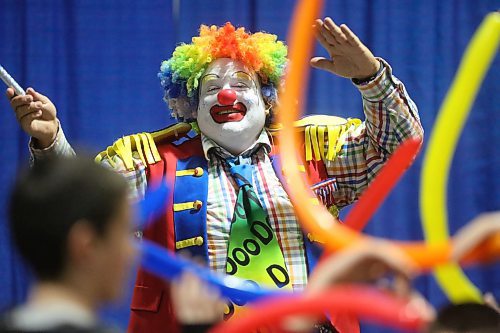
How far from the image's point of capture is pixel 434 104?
245 cm

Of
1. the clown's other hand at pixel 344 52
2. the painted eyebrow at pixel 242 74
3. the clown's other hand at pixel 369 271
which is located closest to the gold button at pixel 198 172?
the painted eyebrow at pixel 242 74

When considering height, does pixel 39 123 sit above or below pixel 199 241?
above

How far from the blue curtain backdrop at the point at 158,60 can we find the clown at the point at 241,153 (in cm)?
50

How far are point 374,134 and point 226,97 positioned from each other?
324 millimetres

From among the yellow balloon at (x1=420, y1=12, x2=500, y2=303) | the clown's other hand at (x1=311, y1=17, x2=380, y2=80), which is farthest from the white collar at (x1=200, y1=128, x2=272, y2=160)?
the yellow balloon at (x1=420, y1=12, x2=500, y2=303)

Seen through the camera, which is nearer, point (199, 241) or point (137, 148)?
point (199, 241)

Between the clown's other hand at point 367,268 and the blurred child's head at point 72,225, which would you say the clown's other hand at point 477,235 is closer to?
the clown's other hand at point 367,268

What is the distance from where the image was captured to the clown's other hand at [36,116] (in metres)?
1.71

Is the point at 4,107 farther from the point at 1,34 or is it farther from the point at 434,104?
the point at 434,104

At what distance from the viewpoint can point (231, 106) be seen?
184 centimetres


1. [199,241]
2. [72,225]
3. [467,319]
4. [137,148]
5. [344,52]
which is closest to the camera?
[72,225]

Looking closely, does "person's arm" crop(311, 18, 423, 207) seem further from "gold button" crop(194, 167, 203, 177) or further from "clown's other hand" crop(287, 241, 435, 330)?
"clown's other hand" crop(287, 241, 435, 330)

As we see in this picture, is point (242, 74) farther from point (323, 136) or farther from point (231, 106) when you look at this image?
point (323, 136)

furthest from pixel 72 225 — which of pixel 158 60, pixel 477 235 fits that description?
pixel 158 60
